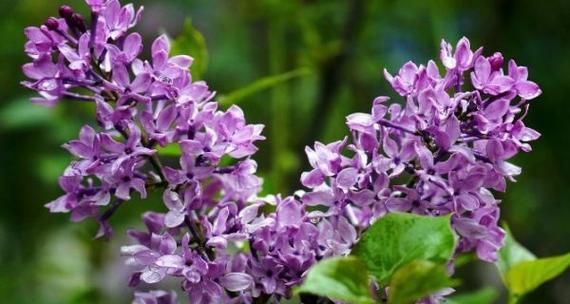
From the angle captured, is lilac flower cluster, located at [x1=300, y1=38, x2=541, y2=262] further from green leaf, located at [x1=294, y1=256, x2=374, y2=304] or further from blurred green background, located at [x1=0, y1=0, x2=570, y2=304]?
blurred green background, located at [x1=0, y1=0, x2=570, y2=304]

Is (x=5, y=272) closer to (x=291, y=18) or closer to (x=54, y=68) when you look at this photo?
(x=291, y=18)

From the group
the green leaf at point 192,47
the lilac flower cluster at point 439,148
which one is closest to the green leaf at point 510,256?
the lilac flower cluster at point 439,148

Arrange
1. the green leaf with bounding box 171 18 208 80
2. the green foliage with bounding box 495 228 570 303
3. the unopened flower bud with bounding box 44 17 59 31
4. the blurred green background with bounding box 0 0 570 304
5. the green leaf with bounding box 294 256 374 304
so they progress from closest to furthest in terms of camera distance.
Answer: the green leaf with bounding box 294 256 374 304 < the unopened flower bud with bounding box 44 17 59 31 < the green foliage with bounding box 495 228 570 303 < the green leaf with bounding box 171 18 208 80 < the blurred green background with bounding box 0 0 570 304

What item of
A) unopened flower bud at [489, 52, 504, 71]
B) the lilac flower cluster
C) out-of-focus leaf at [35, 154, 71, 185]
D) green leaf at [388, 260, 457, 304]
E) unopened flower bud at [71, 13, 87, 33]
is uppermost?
unopened flower bud at [71, 13, 87, 33]

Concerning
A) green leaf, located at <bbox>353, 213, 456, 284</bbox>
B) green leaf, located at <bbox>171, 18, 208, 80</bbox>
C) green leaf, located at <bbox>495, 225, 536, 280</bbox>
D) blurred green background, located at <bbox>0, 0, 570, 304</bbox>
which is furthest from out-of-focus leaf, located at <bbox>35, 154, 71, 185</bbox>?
green leaf, located at <bbox>353, 213, 456, 284</bbox>

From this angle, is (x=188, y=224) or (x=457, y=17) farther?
(x=457, y=17)

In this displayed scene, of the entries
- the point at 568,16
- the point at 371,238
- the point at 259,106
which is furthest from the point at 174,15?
the point at 371,238

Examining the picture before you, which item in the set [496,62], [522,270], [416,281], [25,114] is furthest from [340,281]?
[25,114]
